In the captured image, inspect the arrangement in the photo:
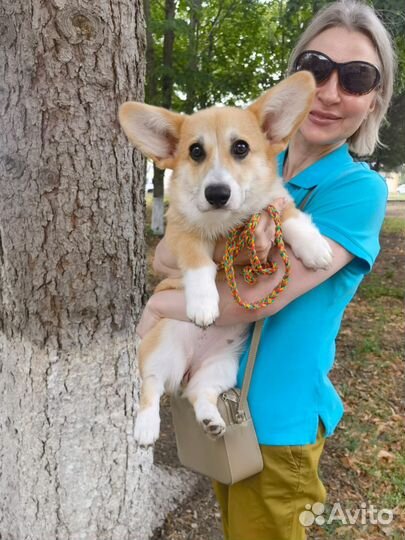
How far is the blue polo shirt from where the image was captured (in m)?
1.59

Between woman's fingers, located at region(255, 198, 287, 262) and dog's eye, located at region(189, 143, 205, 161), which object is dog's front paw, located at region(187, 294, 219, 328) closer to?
woman's fingers, located at region(255, 198, 287, 262)

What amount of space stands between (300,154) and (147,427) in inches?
49.6

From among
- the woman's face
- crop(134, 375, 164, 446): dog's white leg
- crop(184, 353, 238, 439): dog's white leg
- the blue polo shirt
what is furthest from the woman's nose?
crop(134, 375, 164, 446): dog's white leg

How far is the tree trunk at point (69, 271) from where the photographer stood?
2008 mm

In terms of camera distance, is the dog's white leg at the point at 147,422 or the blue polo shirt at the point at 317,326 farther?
the dog's white leg at the point at 147,422

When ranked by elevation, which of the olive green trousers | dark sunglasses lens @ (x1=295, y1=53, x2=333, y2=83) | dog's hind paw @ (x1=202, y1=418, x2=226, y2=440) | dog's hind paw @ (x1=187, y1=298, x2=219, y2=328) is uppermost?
dark sunglasses lens @ (x1=295, y1=53, x2=333, y2=83)

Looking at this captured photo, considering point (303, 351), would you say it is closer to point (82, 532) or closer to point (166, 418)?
point (82, 532)

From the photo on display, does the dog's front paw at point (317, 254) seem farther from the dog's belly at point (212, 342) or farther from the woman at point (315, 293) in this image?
the dog's belly at point (212, 342)

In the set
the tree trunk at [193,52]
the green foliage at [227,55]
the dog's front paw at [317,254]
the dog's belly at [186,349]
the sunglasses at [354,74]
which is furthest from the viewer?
the green foliage at [227,55]

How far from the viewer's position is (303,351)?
1.64 meters

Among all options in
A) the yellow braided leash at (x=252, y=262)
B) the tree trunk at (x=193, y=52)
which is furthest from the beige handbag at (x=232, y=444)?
the tree trunk at (x=193, y=52)

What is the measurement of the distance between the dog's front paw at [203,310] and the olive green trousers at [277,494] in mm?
494

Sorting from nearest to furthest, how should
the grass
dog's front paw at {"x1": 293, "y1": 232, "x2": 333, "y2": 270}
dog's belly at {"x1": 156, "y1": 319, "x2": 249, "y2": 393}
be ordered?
dog's front paw at {"x1": 293, "y1": 232, "x2": 333, "y2": 270}, dog's belly at {"x1": 156, "y1": 319, "x2": 249, "y2": 393}, the grass

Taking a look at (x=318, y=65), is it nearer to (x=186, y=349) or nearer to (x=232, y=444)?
(x=186, y=349)
